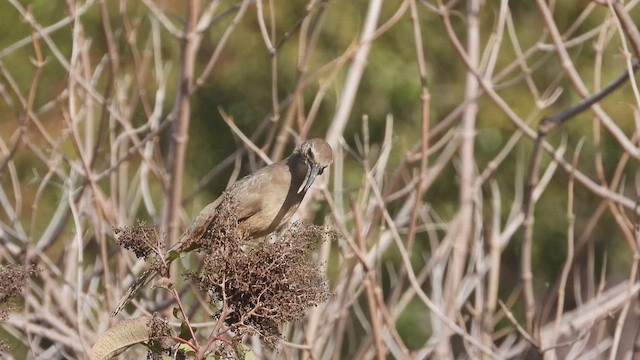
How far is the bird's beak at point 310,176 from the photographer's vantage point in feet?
14.2

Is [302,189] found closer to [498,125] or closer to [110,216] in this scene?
[110,216]

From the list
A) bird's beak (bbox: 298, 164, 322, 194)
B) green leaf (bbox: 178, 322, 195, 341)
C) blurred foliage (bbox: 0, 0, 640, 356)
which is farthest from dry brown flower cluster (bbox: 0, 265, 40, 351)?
blurred foliage (bbox: 0, 0, 640, 356)

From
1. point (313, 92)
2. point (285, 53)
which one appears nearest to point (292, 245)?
point (313, 92)

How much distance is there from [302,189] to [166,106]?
17.8 ft

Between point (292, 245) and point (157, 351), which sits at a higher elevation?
point (292, 245)

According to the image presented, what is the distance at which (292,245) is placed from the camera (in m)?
2.58

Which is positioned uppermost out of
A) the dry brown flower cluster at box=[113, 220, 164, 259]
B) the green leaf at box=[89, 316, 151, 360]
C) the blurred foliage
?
the dry brown flower cluster at box=[113, 220, 164, 259]

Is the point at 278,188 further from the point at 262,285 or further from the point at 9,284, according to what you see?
the point at 9,284

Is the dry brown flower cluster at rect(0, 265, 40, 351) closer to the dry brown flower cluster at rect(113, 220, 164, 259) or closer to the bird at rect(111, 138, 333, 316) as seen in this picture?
the dry brown flower cluster at rect(113, 220, 164, 259)

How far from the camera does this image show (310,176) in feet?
14.3

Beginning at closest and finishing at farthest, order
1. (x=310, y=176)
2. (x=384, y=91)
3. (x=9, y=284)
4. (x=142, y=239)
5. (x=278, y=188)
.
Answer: (x=9, y=284), (x=142, y=239), (x=310, y=176), (x=278, y=188), (x=384, y=91)

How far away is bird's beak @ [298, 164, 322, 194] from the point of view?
171 inches

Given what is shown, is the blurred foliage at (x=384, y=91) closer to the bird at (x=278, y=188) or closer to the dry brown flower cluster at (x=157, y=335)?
the bird at (x=278, y=188)

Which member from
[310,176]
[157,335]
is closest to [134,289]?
[157,335]
